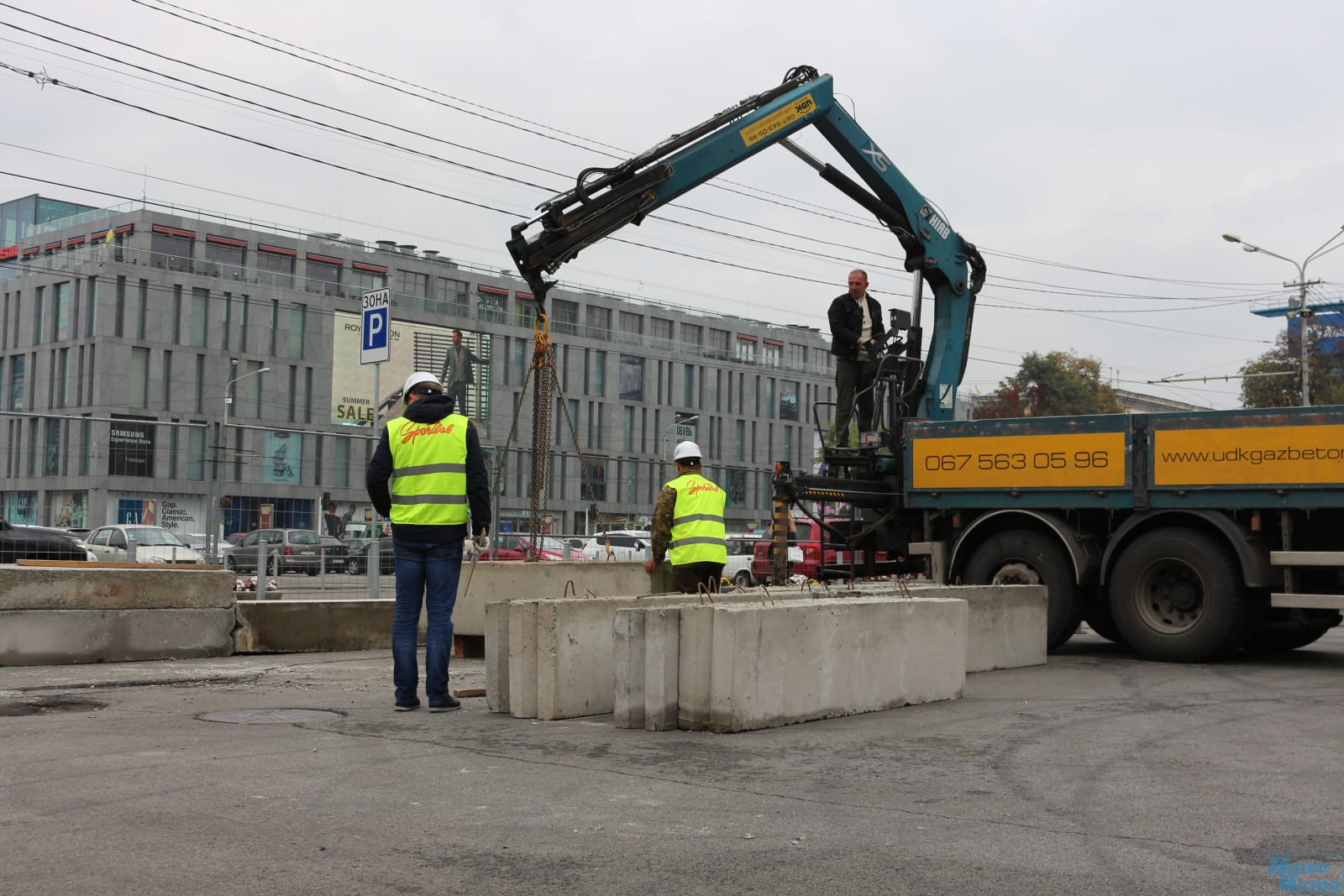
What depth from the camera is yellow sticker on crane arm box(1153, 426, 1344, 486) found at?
36.4 ft

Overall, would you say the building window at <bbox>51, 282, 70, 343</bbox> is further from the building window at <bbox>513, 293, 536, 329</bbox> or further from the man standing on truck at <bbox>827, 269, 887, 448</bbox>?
the man standing on truck at <bbox>827, 269, 887, 448</bbox>

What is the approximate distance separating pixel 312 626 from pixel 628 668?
6.58m

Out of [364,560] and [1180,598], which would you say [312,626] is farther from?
[1180,598]

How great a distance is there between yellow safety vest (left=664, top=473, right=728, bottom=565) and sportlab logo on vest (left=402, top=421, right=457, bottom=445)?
1.91m

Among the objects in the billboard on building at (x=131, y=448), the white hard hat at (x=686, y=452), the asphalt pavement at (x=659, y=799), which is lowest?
the asphalt pavement at (x=659, y=799)

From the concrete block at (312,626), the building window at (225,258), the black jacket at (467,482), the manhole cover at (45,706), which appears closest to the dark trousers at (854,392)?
the concrete block at (312,626)

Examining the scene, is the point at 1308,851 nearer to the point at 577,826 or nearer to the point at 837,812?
the point at 837,812

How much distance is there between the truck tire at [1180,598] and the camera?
11461 mm

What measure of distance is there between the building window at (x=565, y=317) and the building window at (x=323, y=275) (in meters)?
14.0

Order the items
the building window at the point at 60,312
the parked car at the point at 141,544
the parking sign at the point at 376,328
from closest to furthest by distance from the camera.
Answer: the parking sign at the point at 376,328 → the parked car at the point at 141,544 → the building window at the point at 60,312

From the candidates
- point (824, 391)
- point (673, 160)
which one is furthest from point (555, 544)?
point (824, 391)

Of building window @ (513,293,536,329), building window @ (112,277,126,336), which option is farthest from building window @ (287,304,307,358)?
building window @ (513,293,536,329)

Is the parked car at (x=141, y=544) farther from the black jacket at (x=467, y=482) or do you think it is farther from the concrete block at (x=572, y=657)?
the concrete block at (x=572, y=657)

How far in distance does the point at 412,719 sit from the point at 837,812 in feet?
11.5
